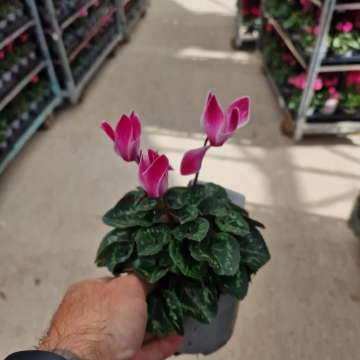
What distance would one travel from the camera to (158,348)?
31.2 inches

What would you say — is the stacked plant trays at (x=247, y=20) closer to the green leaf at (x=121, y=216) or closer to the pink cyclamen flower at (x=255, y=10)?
the pink cyclamen flower at (x=255, y=10)

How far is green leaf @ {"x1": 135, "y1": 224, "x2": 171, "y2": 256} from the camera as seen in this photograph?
0.74m

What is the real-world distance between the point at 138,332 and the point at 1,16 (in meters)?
1.80

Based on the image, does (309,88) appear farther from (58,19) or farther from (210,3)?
(210,3)

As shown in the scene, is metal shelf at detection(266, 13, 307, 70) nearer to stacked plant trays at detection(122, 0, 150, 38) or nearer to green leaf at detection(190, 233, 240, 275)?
green leaf at detection(190, 233, 240, 275)

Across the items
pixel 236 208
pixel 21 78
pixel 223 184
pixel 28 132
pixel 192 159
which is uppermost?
pixel 192 159

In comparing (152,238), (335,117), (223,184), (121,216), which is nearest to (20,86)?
(223,184)

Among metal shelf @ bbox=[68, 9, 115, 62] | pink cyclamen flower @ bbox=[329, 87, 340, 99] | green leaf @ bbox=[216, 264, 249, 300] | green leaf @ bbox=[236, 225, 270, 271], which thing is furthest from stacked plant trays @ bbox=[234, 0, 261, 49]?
green leaf @ bbox=[216, 264, 249, 300]

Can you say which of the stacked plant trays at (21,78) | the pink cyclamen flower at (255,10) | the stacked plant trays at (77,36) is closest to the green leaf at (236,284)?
the stacked plant trays at (21,78)

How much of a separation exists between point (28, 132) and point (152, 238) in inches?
61.2

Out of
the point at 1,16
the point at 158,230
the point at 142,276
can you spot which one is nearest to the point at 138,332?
the point at 142,276

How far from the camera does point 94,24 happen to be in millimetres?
2648

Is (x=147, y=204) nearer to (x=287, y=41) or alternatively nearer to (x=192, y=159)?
(x=192, y=159)

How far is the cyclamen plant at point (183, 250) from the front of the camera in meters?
0.73
